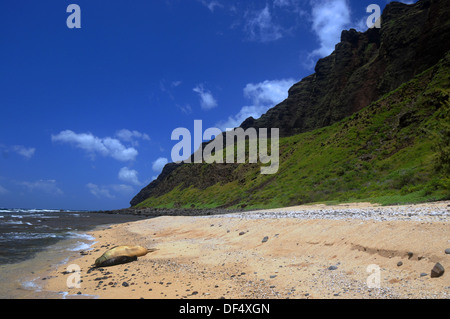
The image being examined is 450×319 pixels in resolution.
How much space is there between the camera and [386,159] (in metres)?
41.9

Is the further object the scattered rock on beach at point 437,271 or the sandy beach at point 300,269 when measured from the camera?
the sandy beach at point 300,269

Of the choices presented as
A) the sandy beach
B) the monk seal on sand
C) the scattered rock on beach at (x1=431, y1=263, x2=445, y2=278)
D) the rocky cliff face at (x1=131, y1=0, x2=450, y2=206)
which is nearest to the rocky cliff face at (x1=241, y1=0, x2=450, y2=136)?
the rocky cliff face at (x1=131, y1=0, x2=450, y2=206)

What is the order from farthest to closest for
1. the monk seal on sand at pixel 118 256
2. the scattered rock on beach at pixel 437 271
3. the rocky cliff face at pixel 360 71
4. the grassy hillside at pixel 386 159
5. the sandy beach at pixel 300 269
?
the rocky cliff face at pixel 360 71 < the grassy hillside at pixel 386 159 < the monk seal on sand at pixel 118 256 < the sandy beach at pixel 300 269 < the scattered rock on beach at pixel 437 271

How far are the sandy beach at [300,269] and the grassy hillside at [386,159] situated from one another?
1393 cm

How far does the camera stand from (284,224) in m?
15.9

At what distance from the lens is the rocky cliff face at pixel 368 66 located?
66688mm

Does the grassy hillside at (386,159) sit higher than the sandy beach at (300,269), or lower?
higher

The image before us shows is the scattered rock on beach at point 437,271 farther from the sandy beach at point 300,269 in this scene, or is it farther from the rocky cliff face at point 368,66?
the rocky cliff face at point 368,66

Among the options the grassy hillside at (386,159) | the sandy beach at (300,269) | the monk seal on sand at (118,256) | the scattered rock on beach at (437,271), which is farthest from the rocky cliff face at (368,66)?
the monk seal on sand at (118,256)

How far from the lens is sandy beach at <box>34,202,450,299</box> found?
7.21 m

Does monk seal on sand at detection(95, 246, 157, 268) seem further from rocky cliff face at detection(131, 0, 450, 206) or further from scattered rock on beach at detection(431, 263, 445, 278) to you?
rocky cliff face at detection(131, 0, 450, 206)

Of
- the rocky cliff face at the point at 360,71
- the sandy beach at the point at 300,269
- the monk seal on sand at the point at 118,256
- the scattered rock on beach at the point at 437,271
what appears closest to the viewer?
the scattered rock on beach at the point at 437,271

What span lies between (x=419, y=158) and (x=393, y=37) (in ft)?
218

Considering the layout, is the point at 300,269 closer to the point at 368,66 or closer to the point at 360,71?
the point at 368,66
